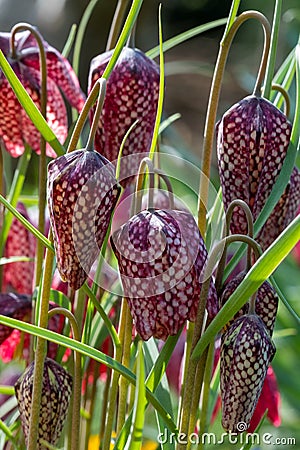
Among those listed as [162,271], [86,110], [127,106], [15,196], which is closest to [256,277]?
[162,271]

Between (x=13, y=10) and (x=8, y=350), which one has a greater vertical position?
(x=13, y=10)

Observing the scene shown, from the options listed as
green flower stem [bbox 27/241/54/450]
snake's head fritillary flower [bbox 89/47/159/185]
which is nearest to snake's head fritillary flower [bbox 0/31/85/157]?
snake's head fritillary flower [bbox 89/47/159/185]

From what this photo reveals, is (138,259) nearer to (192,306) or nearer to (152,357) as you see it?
(192,306)

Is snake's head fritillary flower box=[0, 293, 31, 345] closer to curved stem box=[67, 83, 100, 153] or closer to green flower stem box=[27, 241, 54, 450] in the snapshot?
green flower stem box=[27, 241, 54, 450]

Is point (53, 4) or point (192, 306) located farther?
point (53, 4)

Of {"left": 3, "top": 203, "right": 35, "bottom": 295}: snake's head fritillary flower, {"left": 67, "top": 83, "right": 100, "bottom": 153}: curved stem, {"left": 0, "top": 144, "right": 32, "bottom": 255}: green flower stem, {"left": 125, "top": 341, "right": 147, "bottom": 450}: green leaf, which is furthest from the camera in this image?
{"left": 3, "top": 203, "right": 35, "bottom": 295}: snake's head fritillary flower

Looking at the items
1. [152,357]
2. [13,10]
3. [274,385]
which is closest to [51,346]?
[152,357]

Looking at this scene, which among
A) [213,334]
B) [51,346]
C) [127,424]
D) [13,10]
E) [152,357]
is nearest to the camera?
[213,334]

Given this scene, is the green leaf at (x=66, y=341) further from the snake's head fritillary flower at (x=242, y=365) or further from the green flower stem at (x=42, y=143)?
the green flower stem at (x=42, y=143)
